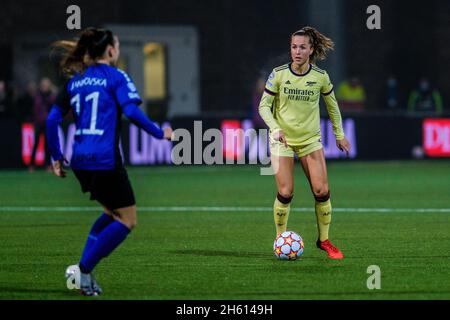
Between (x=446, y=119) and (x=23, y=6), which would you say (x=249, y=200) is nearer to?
(x=446, y=119)

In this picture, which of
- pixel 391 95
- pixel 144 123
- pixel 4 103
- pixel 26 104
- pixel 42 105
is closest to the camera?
pixel 144 123

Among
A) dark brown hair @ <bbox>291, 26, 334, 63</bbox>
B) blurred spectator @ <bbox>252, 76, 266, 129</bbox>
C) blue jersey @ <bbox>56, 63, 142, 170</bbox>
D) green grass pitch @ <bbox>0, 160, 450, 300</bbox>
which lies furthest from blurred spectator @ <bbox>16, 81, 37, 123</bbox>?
blue jersey @ <bbox>56, 63, 142, 170</bbox>

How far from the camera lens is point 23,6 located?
3170 centimetres

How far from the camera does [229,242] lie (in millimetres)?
12328

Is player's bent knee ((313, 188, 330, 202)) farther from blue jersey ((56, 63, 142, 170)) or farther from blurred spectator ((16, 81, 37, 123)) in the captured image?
blurred spectator ((16, 81, 37, 123))

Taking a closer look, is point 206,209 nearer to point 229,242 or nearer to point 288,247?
point 229,242

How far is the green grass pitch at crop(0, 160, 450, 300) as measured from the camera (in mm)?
9094

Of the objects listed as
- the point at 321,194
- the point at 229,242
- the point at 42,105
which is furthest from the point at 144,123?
the point at 42,105

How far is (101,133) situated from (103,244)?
83 cm

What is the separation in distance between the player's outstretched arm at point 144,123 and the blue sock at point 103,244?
76 centimetres

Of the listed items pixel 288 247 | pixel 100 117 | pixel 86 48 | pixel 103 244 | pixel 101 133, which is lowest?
pixel 288 247

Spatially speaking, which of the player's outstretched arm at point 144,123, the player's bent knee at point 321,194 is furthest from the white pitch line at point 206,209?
the player's outstretched arm at point 144,123

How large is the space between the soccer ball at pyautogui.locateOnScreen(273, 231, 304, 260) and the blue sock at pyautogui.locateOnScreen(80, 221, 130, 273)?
2.50 m
